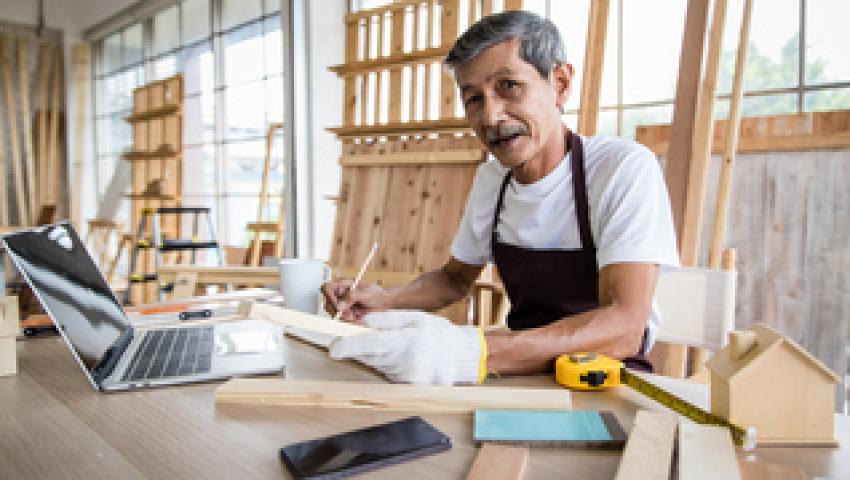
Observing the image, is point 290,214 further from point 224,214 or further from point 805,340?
point 805,340

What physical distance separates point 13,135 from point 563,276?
28.5 feet

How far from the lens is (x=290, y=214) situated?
4.53 meters

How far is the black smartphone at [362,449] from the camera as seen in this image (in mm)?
686

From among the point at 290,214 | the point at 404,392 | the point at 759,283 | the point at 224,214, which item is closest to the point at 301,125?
the point at 290,214

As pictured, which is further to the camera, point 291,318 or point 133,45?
point 133,45

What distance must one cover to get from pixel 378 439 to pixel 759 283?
2122 millimetres

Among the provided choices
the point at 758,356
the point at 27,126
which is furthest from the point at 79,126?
the point at 758,356

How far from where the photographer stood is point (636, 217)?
1.37 metres

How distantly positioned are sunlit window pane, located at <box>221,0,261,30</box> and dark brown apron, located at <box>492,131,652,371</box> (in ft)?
15.4

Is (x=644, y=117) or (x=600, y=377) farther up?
(x=644, y=117)

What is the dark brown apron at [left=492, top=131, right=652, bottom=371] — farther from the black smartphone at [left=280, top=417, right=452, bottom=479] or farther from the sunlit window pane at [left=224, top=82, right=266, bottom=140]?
the sunlit window pane at [left=224, top=82, right=266, bottom=140]

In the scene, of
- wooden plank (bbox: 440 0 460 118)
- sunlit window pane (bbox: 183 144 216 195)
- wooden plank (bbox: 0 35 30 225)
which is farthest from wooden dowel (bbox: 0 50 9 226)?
wooden plank (bbox: 440 0 460 118)

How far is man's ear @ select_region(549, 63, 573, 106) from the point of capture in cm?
149

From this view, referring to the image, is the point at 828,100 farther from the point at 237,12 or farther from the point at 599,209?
the point at 237,12
